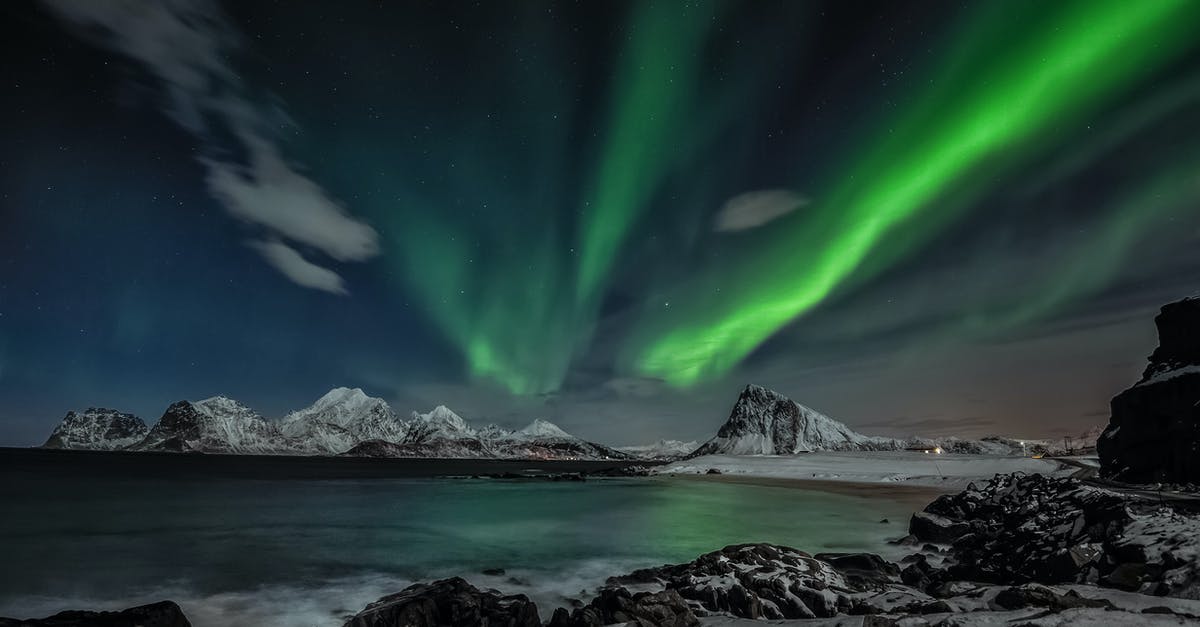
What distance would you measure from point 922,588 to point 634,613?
27.6 feet

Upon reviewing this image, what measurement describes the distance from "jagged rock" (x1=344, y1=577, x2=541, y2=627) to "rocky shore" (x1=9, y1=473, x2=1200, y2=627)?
1.0 inches

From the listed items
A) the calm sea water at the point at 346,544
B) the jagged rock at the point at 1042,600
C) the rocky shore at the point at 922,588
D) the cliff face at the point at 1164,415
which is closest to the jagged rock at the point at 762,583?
the rocky shore at the point at 922,588

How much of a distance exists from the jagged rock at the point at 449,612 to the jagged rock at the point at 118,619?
343 centimetres

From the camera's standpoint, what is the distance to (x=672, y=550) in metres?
22.2

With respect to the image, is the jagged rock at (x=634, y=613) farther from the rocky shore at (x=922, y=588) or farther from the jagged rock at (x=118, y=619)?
the jagged rock at (x=118, y=619)

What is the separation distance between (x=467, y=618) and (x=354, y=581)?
976 centimetres

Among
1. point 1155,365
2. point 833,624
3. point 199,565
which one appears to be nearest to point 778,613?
point 833,624

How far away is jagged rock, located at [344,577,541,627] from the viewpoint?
1014 cm

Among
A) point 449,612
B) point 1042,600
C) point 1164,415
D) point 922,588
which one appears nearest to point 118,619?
point 449,612

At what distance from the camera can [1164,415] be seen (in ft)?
89.0

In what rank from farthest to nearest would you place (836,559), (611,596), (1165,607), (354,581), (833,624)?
(354,581), (836,559), (611,596), (833,624), (1165,607)

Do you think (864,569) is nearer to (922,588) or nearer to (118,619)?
(922,588)

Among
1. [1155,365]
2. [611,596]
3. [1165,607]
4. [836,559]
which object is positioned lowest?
[836,559]

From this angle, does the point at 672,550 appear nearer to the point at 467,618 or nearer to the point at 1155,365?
the point at 467,618
